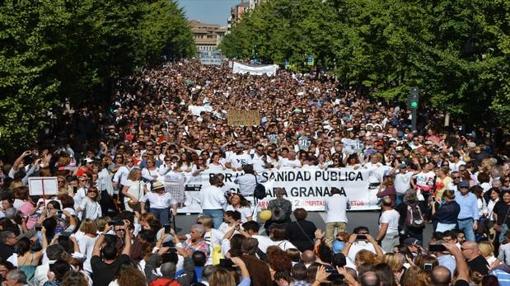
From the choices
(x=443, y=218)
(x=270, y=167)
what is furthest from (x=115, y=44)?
(x=443, y=218)

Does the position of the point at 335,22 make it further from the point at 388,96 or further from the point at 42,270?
the point at 42,270

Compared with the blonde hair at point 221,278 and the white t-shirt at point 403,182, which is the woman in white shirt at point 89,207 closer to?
the blonde hair at point 221,278

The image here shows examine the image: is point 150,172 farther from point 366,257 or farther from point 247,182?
point 366,257

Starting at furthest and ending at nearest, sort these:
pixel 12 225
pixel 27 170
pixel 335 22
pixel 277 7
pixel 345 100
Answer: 1. pixel 277 7
2. pixel 335 22
3. pixel 345 100
4. pixel 27 170
5. pixel 12 225

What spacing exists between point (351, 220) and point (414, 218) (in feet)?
17.4

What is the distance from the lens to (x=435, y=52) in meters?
28.2

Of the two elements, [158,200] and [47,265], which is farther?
[158,200]

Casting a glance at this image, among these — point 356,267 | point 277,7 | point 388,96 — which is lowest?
point 277,7

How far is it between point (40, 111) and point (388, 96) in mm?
18402

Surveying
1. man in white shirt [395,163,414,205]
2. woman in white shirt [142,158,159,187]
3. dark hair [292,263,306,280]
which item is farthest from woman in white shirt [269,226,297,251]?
man in white shirt [395,163,414,205]

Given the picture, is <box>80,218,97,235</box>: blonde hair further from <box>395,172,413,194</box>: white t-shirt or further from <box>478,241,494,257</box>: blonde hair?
<box>395,172,413,194</box>: white t-shirt

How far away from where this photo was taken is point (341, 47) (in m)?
49.6

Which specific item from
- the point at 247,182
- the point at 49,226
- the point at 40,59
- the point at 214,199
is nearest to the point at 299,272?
the point at 49,226

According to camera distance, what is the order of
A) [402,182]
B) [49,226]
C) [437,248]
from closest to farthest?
[437,248]
[49,226]
[402,182]
